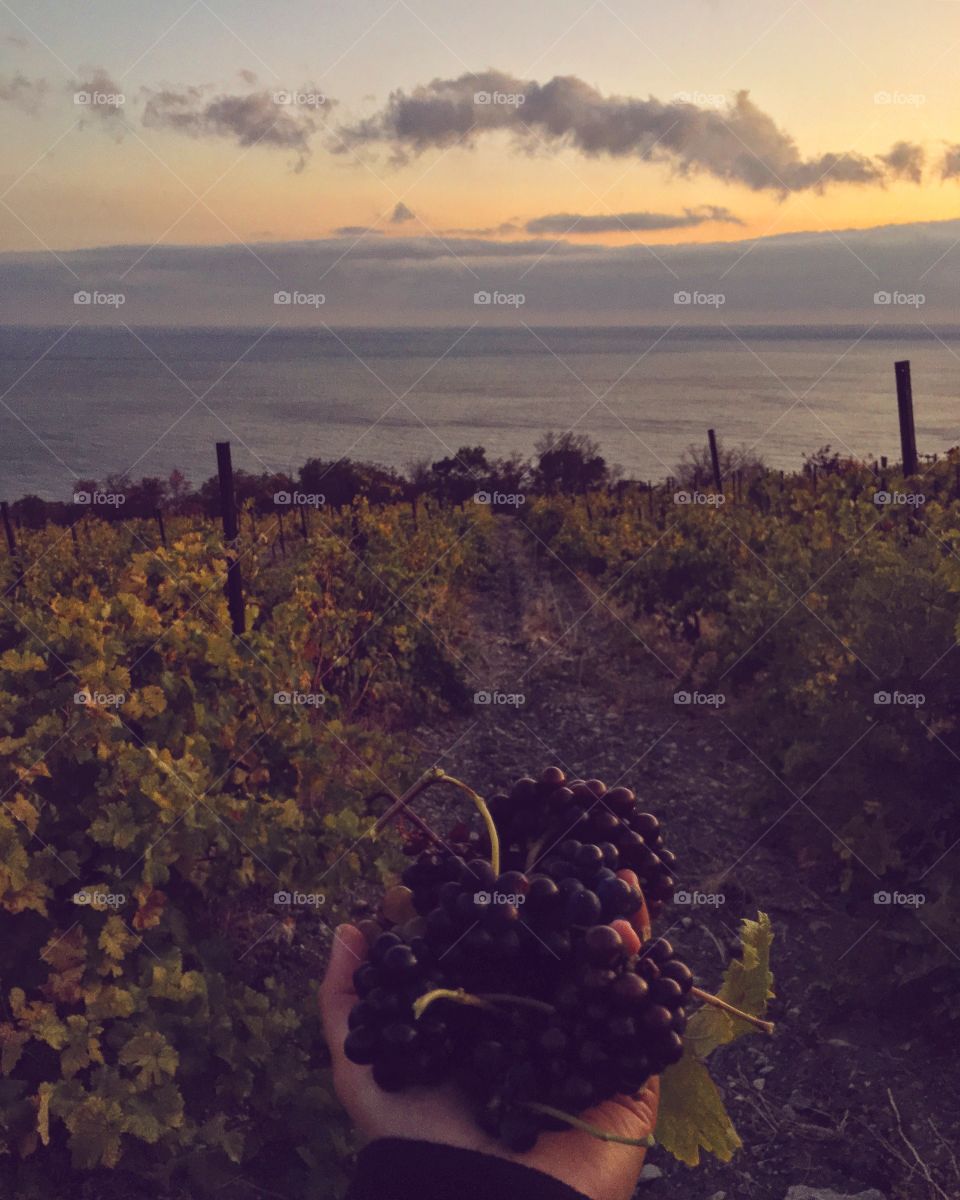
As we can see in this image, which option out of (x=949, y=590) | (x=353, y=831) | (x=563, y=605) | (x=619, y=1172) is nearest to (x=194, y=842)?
(x=353, y=831)

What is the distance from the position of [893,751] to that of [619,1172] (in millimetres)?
3824

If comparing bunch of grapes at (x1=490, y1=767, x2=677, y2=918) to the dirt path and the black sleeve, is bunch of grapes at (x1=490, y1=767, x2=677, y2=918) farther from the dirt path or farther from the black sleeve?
the dirt path

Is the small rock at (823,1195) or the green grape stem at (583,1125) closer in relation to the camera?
the green grape stem at (583,1125)

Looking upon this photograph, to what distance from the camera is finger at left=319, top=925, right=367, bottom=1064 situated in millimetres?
1799

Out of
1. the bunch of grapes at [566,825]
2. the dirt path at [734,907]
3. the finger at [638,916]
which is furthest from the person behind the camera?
the dirt path at [734,907]

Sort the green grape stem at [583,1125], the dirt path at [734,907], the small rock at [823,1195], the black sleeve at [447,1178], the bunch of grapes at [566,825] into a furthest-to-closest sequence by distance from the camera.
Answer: the dirt path at [734,907]
the small rock at [823,1195]
the bunch of grapes at [566,825]
the green grape stem at [583,1125]
the black sleeve at [447,1178]

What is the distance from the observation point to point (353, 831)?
4.26 metres

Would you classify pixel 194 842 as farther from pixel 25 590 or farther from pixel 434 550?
pixel 434 550

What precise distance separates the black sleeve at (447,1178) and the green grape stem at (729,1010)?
1.40ft

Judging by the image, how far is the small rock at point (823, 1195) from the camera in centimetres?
361

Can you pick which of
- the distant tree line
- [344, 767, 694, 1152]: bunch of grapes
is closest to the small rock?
[344, 767, 694, 1152]: bunch of grapes

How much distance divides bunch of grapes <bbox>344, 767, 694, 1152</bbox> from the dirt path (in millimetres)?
2538

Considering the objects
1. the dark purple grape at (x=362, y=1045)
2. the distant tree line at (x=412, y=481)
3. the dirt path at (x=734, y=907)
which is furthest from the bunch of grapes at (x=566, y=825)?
the distant tree line at (x=412, y=481)

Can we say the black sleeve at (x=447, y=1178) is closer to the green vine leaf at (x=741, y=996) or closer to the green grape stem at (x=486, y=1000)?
the green grape stem at (x=486, y=1000)
